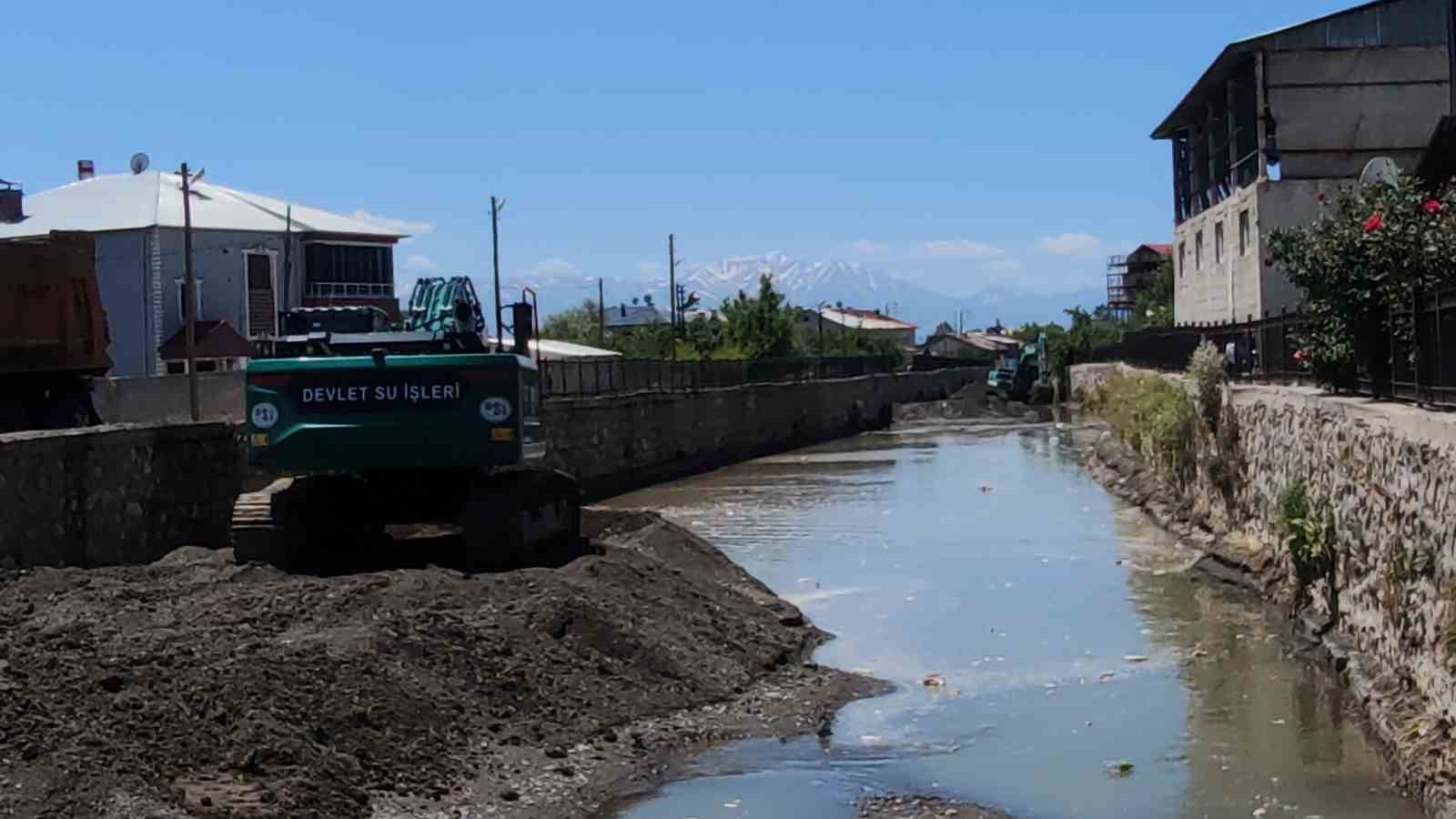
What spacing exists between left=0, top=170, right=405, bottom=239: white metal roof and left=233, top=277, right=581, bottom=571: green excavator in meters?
40.2

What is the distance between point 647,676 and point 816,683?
1.85 metres

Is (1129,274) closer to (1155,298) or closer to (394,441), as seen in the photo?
(1155,298)

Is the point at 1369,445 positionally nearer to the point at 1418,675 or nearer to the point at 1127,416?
the point at 1418,675

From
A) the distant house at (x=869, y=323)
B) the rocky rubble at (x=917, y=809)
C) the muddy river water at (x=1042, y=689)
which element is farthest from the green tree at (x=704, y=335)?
the rocky rubble at (x=917, y=809)

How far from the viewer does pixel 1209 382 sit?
80.2ft

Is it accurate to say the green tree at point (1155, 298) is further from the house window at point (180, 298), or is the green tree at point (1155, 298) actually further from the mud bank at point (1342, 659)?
the mud bank at point (1342, 659)

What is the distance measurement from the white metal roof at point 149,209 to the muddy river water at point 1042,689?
3117 cm

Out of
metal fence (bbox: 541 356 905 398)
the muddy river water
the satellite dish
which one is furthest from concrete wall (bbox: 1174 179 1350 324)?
metal fence (bbox: 541 356 905 398)

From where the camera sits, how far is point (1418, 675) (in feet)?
39.1

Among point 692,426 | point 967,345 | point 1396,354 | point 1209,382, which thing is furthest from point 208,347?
point 967,345

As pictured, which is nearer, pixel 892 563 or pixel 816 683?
pixel 816 683

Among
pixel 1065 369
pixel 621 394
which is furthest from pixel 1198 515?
pixel 1065 369

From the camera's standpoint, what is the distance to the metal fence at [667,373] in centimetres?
4397

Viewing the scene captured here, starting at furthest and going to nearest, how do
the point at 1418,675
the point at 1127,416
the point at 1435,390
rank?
the point at 1127,416
the point at 1435,390
the point at 1418,675
